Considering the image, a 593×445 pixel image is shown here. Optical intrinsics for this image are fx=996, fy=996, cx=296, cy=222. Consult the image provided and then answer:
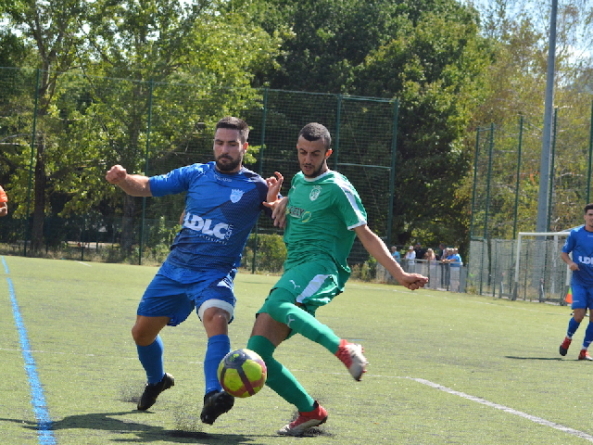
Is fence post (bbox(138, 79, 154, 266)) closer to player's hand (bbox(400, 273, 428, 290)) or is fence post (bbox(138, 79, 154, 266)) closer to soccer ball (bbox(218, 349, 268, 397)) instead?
player's hand (bbox(400, 273, 428, 290))

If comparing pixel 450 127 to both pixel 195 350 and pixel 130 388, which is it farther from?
pixel 130 388

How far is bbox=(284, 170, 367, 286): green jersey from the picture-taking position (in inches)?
226

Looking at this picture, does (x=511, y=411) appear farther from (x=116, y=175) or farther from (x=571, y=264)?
(x=571, y=264)

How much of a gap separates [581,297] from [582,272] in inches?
12.4

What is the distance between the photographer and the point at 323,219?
5.78 metres

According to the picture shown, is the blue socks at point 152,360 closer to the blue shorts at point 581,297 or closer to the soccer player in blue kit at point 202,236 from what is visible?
the soccer player in blue kit at point 202,236

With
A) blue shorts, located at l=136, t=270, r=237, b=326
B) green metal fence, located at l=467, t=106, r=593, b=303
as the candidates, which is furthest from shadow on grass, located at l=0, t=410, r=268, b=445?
green metal fence, located at l=467, t=106, r=593, b=303

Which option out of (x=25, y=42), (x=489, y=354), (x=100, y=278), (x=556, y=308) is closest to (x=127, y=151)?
(x=25, y=42)

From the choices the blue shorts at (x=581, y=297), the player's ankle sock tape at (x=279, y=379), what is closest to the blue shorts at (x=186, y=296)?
the player's ankle sock tape at (x=279, y=379)

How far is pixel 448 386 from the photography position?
27.5 ft

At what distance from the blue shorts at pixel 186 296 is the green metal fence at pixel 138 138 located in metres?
30.4

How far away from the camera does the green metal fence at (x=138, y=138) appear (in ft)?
121

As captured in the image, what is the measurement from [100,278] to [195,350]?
46.1ft

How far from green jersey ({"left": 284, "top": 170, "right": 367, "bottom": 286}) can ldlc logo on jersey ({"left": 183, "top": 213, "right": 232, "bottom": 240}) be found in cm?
40
